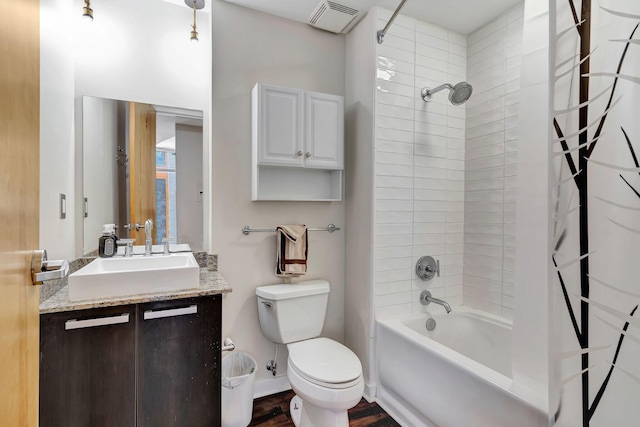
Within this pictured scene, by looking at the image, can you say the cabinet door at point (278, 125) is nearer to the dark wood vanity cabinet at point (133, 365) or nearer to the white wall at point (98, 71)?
the white wall at point (98, 71)

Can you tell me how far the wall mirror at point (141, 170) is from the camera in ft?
6.22

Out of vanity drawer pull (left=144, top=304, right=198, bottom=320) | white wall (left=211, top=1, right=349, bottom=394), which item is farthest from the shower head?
vanity drawer pull (left=144, top=304, right=198, bottom=320)

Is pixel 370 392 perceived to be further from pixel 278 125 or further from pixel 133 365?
pixel 278 125

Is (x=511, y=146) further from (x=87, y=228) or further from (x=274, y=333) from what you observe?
(x=87, y=228)

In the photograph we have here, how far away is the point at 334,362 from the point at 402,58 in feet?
6.54

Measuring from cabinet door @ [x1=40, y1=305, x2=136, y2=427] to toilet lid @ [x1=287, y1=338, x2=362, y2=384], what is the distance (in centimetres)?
80

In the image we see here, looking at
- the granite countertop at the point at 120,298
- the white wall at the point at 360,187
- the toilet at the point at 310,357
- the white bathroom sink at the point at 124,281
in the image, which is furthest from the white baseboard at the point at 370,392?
the white bathroom sink at the point at 124,281

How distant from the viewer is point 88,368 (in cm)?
139

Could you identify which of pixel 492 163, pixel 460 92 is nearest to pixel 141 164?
pixel 460 92

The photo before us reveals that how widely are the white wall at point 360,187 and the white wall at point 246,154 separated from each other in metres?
0.25

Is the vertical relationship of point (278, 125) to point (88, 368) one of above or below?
above

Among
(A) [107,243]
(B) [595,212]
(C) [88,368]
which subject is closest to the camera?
(B) [595,212]

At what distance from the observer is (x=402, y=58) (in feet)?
7.16

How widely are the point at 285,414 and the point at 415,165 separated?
1.83 meters
